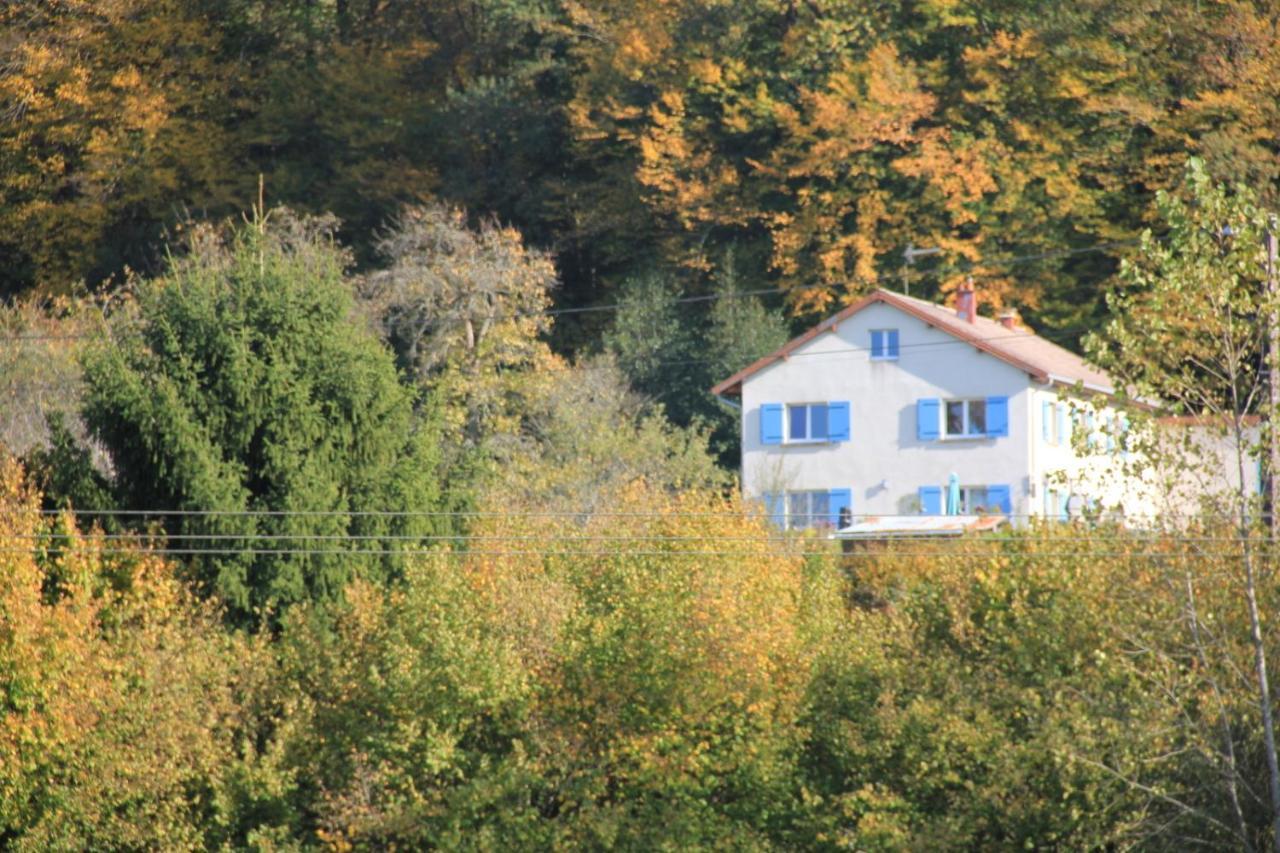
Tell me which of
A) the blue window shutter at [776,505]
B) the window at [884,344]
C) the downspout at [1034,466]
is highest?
the window at [884,344]

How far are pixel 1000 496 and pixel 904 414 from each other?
119 inches

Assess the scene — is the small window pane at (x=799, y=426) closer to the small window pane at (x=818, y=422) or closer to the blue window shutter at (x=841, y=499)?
the small window pane at (x=818, y=422)

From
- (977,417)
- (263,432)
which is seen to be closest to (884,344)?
(977,417)

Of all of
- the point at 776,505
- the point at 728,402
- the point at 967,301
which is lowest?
the point at 776,505

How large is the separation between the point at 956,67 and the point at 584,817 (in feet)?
95.1

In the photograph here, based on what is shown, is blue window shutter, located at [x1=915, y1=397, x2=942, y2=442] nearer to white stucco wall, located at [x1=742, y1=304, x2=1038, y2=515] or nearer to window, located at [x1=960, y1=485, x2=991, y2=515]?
white stucco wall, located at [x1=742, y1=304, x2=1038, y2=515]

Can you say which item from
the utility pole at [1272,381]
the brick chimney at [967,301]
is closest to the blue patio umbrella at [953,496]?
the brick chimney at [967,301]

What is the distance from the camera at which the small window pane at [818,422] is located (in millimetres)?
46094

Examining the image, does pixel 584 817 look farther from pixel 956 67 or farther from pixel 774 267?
pixel 956 67

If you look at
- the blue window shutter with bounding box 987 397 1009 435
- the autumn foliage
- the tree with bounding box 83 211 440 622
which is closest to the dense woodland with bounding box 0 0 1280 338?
the blue window shutter with bounding box 987 397 1009 435

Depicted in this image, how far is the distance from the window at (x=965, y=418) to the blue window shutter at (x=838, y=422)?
238 cm

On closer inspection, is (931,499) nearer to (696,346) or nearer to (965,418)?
(965,418)

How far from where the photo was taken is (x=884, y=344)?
45.5 meters

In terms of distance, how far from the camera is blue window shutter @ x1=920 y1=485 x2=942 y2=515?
145 feet
